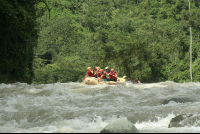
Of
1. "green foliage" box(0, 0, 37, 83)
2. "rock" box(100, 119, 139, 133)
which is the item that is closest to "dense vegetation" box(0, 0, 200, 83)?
"green foliage" box(0, 0, 37, 83)

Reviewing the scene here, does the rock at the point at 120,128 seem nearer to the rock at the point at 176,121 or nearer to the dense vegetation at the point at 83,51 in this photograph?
the rock at the point at 176,121

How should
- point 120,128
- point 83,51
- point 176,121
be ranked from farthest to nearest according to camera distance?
point 83,51
point 176,121
point 120,128

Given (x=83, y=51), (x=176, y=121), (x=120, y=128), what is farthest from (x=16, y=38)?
(x=83, y=51)

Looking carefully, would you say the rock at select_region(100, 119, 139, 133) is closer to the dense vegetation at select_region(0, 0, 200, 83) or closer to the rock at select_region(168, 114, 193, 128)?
the rock at select_region(168, 114, 193, 128)

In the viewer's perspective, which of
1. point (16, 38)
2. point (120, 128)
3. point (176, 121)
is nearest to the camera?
point (120, 128)

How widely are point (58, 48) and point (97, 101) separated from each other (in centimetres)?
2939

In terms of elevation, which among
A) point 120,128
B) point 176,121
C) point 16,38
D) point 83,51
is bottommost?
point 176,121

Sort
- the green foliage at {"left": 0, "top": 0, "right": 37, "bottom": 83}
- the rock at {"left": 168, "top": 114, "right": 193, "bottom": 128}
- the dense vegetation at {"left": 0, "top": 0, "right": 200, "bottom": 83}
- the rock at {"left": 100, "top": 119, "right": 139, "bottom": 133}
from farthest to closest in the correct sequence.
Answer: the dense vegetation at {"left": 0, "top": 0, "right": 200, "bottom": 83}, the green foliage at {"left": 0, "top": 0, "right": 37, "bottom": 83}, the rock at {"left": 168, "top": 114, "right": 193, "bottom": 128}, the rock at {"left": 100, "top": 119, "right": 139, "bottom": 133}

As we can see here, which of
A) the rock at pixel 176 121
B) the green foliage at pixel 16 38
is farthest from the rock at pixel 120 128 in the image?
the green foliage at pixel 16 38

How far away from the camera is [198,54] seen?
32.6 m

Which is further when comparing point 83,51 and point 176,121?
point 83,51

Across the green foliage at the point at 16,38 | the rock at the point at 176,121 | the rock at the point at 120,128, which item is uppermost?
the green foliage at the point at 16,38

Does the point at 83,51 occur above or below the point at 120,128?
above

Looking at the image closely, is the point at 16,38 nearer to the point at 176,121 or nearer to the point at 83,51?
the point at 176,121
